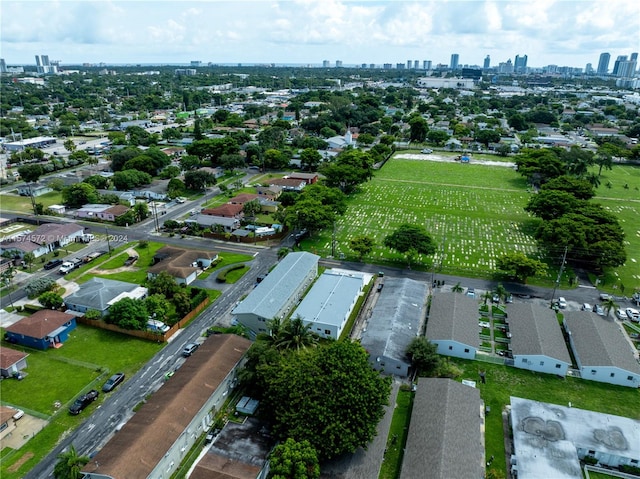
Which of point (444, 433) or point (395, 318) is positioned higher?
point (395, 318)

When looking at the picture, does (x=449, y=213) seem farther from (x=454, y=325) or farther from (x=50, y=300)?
(x=50, y=300)

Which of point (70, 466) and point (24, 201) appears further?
point (24, 201)

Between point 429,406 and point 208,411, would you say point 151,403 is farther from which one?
point 429,406

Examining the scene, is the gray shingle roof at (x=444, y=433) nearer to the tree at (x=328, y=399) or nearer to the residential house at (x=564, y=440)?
the residential house at (x=564, y=440)

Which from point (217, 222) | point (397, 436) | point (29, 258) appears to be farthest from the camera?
point (217, 222)

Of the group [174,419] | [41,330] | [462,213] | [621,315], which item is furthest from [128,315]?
[462,213]

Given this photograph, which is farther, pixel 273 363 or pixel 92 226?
pixel 92 226

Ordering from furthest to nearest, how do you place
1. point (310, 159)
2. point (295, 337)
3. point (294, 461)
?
point (310, 159) < point (295, 337) < point (294, 461)

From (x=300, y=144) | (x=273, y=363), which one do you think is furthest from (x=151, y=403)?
(x=300, y=144)
